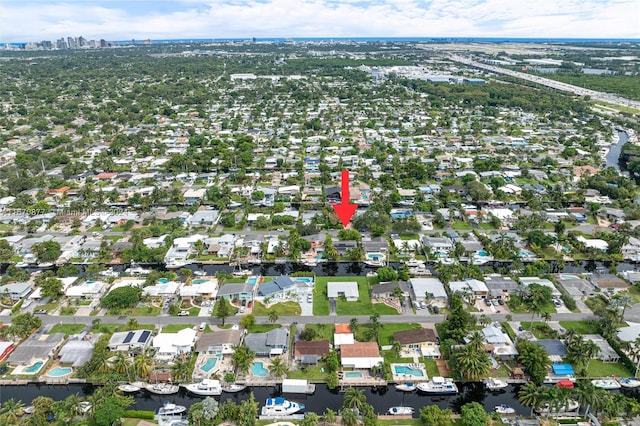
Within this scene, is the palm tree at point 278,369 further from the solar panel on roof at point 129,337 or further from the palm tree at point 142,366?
the solar panel on roof at point 129,337

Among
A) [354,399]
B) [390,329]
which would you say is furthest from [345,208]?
[354,399]

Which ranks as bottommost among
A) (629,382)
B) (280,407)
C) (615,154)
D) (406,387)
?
(629,382)

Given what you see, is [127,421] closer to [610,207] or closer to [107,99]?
[610,207]

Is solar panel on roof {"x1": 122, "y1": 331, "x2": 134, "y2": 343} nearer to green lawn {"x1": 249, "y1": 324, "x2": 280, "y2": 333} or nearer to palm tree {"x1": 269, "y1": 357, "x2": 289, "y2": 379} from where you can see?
green lawn {"x1": 249, "y1": 324, "x2": 280, "y2": 333}

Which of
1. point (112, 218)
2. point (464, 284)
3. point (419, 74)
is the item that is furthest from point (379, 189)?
point (419, 74)

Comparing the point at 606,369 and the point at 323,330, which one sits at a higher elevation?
the point at 323,330

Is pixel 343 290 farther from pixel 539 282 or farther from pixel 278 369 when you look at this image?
pixel 539 282

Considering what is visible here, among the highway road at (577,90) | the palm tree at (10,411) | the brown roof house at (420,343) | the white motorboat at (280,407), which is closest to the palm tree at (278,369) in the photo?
the white motorboat at (280,407)
